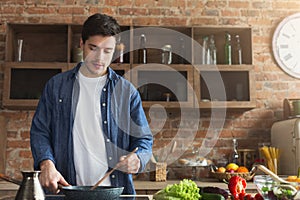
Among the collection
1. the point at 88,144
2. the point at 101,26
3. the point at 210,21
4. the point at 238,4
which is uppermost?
the point at 238,4

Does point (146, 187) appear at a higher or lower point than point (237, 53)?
lower

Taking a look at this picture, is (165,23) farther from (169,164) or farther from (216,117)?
(169,164)

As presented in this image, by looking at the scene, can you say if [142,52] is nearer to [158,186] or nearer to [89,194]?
[158,186]

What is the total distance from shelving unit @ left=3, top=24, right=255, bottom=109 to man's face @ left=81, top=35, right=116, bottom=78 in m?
1.21

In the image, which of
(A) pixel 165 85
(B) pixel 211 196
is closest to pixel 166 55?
(A) pixel 165 85

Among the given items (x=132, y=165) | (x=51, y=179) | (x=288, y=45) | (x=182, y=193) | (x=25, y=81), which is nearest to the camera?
(x=182, y=193)

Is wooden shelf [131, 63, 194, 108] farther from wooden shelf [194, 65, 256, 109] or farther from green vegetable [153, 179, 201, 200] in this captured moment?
green vegetable [153, 179, 201, 200]

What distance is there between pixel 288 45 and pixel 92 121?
2.37 metres

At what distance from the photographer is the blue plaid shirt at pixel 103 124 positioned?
199 cm

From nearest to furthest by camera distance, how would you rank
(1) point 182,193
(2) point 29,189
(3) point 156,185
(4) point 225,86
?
(2) point 29,189 < (1) point 182,193 < (3) point 156,185 < (4) point 225,86

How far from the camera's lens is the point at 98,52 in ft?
6.79

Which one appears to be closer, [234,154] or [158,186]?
[158,186]

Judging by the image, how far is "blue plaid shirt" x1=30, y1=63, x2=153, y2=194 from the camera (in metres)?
1.99

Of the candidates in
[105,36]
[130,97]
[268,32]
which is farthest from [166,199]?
[268,32]
